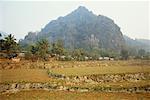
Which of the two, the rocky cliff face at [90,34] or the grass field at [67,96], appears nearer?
the grass field at [67,96]

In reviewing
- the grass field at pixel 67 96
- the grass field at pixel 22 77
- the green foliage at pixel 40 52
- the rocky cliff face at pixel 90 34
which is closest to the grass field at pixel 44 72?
the grass field at pixel 22 77

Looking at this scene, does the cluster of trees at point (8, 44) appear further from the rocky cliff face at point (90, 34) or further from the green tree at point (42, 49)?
the rocky cliff face at point (90, 34)

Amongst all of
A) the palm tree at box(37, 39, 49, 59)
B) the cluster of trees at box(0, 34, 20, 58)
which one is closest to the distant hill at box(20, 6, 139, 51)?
the palm tree at box(37, 39, 49, 59)

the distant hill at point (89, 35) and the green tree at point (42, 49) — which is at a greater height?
the distant hill at point (89, 35)

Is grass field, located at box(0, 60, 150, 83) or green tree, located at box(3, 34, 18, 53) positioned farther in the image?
green tree, located at box(3, 34, 18, 53)

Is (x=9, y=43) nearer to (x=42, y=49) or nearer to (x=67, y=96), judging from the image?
(x=42, y=49)

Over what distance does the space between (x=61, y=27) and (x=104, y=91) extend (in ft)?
402

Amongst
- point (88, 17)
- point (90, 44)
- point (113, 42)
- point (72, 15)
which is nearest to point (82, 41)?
point (90, 44)

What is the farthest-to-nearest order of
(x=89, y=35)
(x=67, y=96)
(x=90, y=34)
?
(x=90, y=34) < (x=89, y=35) < (x=67, y=96)

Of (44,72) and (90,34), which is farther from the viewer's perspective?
(90,34)

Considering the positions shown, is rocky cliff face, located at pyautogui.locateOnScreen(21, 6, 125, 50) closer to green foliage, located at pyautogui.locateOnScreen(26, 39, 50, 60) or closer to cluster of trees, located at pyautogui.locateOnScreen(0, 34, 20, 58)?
green foliage, located at pyautogui.locateOnScreen(26, 39, 50, 60)

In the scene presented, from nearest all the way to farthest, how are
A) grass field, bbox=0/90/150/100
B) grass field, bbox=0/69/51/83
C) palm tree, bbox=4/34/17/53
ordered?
grass field, bbox=0/90/150/100
grass field, bbox=0/69/51/83
palm tree, bbox=4/34/17/53

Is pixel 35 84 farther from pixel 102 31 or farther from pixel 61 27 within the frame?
pixel 61 27

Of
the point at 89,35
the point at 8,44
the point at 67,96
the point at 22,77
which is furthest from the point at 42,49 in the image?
the point at 89,35
